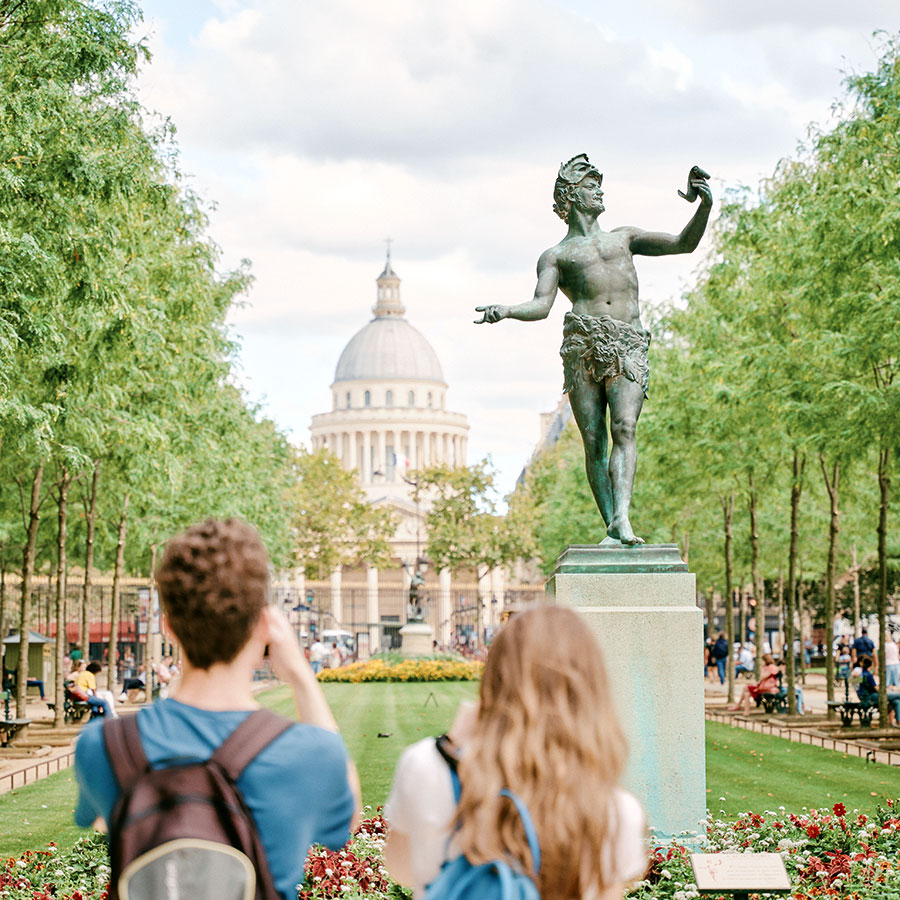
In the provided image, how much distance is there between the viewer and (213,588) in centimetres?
333

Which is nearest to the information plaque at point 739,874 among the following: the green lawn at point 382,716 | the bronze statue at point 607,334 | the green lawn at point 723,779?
the green lawn at point 382,716

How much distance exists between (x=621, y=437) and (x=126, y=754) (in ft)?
24.4

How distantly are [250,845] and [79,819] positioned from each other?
501mm

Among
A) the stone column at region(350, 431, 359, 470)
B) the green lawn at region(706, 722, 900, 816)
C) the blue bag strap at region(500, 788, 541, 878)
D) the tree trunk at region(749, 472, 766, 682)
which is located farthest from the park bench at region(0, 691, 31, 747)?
the stone column at region(350, 431, 359, 470)

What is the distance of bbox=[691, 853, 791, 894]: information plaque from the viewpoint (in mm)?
7598

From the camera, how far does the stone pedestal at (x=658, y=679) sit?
9578 mm

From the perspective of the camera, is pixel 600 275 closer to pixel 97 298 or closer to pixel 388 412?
pixel 97 298

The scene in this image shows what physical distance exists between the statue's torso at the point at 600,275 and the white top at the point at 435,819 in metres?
7.47

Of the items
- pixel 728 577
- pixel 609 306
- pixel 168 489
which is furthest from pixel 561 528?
pixel 609 306

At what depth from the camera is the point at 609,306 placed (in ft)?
34.2

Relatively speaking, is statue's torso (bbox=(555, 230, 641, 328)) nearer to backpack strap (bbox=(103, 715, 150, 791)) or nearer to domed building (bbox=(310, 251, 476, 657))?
backpack strap (bbox=(103, 715, 150, 791))

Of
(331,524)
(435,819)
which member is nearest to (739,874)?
(435,819)

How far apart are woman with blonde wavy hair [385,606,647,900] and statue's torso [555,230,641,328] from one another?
24.5ft

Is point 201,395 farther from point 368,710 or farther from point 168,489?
point 368,710
